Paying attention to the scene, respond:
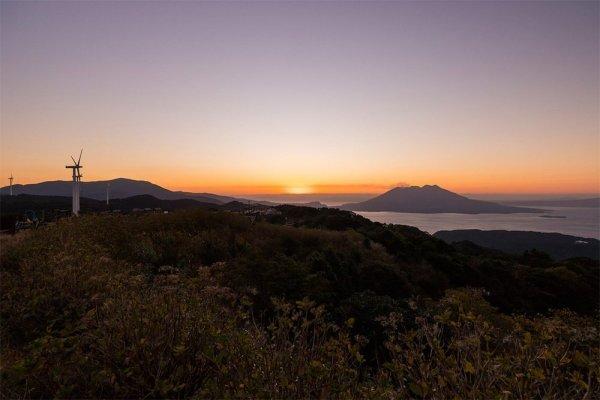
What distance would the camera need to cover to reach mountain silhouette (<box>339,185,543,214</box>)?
12825cm

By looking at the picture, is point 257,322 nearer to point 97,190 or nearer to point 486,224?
point 486,224

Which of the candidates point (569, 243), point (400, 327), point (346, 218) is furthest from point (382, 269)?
point (569, 243)

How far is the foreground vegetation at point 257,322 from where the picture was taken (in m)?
2.98

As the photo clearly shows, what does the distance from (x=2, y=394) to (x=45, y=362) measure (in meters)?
0.43

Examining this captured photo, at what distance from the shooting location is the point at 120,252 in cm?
1007

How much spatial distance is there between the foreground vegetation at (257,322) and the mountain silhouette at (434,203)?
11067 cm

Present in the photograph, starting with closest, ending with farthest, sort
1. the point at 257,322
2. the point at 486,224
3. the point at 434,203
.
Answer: the point at 257,322 < the point at 486,224 < the point at 434,203

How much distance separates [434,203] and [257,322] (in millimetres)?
139385

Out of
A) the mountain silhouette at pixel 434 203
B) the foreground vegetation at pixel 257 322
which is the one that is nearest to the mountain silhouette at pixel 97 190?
the mountain silhouette at pixel 434 203

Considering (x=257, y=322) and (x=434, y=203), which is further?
(x=434, y=203)

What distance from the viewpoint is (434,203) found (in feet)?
449

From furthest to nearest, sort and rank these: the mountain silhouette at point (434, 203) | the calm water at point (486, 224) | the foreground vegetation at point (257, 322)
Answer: the mountain silhouette at point (434, 203)
the calm water at point (486, 224)
the foreground vegetation at point (257, 322)

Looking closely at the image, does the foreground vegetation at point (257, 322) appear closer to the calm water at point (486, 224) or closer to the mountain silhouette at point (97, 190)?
the calm water at point (486, 224)

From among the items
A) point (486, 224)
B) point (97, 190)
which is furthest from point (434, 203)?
point (97, 190)
